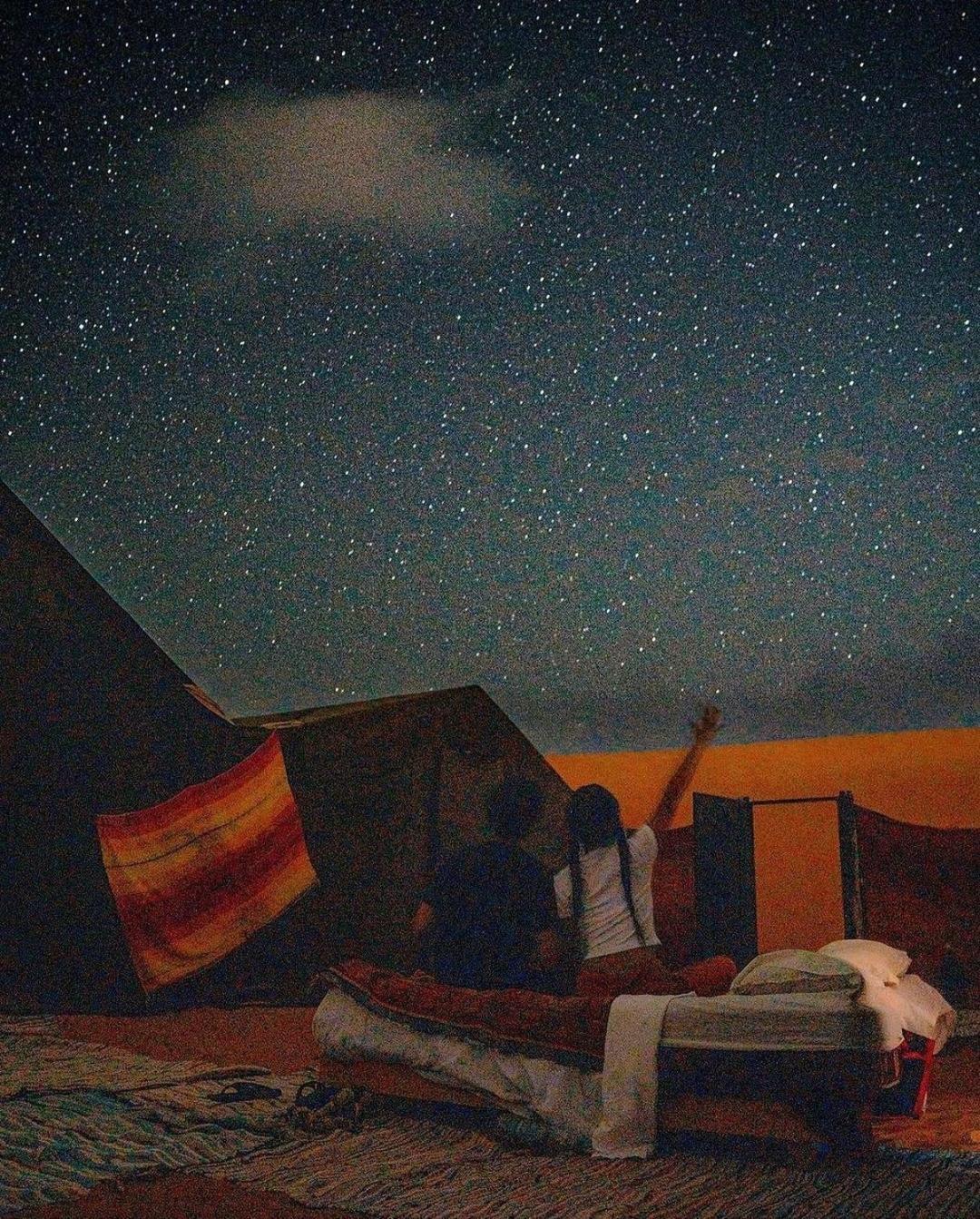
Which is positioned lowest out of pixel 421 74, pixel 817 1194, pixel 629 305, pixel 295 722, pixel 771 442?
pixel 817 1194

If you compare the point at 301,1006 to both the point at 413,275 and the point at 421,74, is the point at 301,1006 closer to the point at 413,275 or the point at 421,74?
the point at 413,275

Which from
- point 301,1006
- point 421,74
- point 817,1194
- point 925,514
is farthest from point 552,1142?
point 421,74

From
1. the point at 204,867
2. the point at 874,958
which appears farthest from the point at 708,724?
the point at 204,867

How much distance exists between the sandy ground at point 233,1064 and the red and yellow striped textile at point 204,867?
0.86ft

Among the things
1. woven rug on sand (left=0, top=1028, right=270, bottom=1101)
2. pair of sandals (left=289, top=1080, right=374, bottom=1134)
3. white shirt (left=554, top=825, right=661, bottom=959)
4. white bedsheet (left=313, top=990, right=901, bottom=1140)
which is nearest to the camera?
white bedsheet (left=313, top=990, right=901, bottom=1140)

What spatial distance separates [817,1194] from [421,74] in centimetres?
465

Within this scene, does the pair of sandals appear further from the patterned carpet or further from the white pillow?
the white pillow

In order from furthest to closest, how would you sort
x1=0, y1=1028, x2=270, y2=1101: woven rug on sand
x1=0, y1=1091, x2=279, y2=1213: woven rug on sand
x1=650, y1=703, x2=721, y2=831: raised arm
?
x1=650, y1=703, x2=721, y2=831: raised arm
x1=0, y1=1028, x2=270, y2=1101: woven rug on sand
x1=0, y1=1091, x2=279, y2=1213: woven rug on sand

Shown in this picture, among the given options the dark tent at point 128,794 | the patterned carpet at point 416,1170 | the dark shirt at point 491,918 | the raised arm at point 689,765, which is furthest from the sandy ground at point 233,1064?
the raised arm at point 689,765

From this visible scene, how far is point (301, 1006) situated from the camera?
4816 millimetres

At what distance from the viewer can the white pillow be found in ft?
9.91

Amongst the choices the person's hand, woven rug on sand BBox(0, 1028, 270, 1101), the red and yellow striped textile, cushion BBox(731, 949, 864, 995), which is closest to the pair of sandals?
woven rug on sand BBox(0, 1028, 270, 1101)

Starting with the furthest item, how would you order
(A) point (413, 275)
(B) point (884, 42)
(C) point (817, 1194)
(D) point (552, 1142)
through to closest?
(A) point (413, 275) → (B) point (884, 42) → (D) point (552, 1142) → (C) point (817, 1194)

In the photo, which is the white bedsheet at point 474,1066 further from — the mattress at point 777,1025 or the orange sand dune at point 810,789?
the orange sand dune at point 810,789
